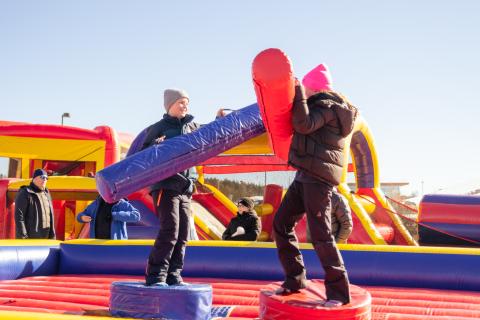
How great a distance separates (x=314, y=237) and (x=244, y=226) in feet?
11.2

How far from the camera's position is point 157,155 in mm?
3059

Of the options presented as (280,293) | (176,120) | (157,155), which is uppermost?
(176,120)

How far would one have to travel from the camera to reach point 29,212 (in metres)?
5.40

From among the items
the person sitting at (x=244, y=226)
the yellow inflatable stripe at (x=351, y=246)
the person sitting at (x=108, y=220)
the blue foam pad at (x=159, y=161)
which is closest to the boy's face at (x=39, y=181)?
the person sitting at (x=108, y=220)

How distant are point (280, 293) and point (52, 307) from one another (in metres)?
1.51

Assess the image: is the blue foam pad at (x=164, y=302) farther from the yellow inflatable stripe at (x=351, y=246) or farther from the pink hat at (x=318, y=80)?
the yellow inflatable stripe at (x=351, y=246)

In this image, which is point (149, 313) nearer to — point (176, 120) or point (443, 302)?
point (176, 120)

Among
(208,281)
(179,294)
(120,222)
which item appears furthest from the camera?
(120,222)

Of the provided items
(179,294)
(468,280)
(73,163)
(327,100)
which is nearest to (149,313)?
(179,294)

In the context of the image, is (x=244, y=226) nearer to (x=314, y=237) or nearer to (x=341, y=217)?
(x=341, y=217)

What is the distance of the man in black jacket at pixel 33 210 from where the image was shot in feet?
17.5

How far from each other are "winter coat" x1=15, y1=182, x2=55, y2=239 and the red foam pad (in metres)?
3.41

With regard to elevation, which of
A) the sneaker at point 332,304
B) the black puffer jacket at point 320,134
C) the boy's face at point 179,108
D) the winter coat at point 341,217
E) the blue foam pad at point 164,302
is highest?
the boy's face at point 179,108

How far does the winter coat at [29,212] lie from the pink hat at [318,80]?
357 cm
